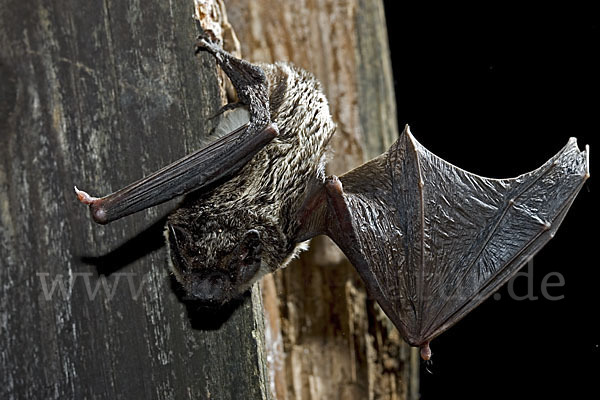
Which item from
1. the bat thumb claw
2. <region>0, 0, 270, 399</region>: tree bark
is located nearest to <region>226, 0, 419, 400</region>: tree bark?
the bat thumb claw

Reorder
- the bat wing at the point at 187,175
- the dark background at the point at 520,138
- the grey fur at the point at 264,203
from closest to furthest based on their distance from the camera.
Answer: the bat wing at the point at 187,175, the grey fur at the point at 264,203, the dark background at the point at 520,138

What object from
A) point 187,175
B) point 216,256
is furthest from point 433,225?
point 187,175

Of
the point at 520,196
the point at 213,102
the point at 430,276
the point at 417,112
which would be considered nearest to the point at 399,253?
the point at 430,276

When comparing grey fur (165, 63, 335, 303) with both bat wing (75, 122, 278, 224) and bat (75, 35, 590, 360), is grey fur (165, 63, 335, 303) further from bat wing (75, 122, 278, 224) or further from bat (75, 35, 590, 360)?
bat wing (75, 122, 278, 224)

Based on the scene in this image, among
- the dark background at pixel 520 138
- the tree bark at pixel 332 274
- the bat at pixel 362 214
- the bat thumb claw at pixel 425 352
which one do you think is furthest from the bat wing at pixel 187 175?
the dark background at pixel 520 138

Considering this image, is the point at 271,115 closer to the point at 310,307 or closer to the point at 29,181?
the point at 29,181

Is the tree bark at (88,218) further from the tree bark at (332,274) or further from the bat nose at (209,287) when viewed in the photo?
the tree bark at (332,274)
